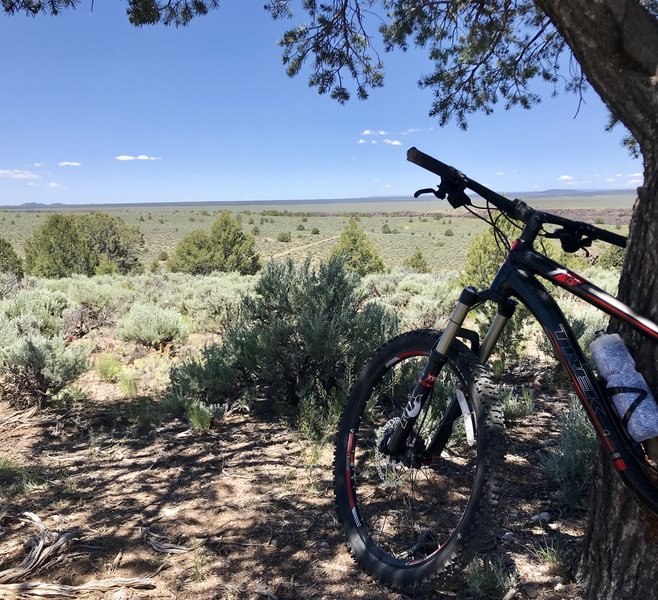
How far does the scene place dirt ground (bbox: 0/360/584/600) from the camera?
210cm

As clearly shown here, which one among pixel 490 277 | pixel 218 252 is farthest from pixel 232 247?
pixel 490 277

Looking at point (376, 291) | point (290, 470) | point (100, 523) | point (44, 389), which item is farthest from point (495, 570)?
point (376, 291)

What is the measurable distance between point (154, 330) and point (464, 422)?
18.3 feet

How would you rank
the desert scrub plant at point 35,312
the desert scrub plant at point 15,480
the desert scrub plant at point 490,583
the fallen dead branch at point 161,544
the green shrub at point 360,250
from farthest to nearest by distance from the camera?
the green shrub at point 360,250 → the desert scrub plant at point 35,312 → the desert scrub plant at point 15,480 → the fallen dead branch at point 161,544 → the desert scrub plant at point 490,583

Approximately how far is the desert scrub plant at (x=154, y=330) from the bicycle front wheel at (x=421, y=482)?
407 cm

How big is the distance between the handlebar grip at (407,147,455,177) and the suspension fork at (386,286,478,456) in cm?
51

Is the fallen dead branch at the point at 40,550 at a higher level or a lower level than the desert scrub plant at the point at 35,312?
lower

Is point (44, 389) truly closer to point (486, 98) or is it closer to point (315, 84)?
point (315, 84)

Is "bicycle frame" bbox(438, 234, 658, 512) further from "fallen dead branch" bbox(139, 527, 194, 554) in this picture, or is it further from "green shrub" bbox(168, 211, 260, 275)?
"green shrub" bbox(168, 211, 260, 275)

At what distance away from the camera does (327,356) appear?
4.18m

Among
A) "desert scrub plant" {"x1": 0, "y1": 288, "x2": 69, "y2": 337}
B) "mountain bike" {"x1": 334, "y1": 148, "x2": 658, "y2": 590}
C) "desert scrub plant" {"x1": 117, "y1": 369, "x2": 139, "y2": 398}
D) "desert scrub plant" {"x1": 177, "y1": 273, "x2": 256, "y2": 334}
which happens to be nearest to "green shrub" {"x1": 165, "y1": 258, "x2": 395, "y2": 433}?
"desert scrub plant" {"x1": 117, "y1": 369, "x2": 139, "y2": 398}

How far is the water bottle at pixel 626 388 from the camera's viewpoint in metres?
1.46

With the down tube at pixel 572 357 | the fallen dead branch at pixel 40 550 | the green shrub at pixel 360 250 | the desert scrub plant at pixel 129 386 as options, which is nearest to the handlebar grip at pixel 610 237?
the down tube at pixel 572 357

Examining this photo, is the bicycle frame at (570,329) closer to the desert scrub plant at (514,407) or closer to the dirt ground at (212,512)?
the dirt ground at (212,512)
